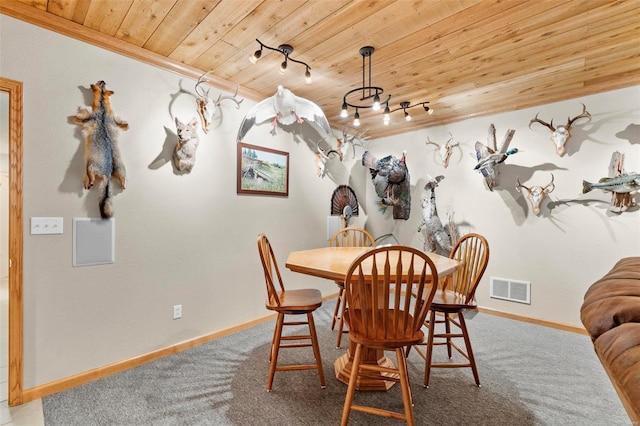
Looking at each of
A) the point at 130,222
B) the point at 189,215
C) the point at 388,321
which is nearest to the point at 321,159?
the point at 189,215

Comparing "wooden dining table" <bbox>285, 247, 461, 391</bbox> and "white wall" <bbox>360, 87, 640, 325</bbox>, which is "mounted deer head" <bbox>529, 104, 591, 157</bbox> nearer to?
"white wall" <bbox>360, 87, 640, 325</bbox>

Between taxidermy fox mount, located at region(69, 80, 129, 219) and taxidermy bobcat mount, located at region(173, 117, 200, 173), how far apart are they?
41cm

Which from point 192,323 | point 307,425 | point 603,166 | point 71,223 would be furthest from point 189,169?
point 603,166

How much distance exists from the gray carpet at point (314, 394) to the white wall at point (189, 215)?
1.14ft

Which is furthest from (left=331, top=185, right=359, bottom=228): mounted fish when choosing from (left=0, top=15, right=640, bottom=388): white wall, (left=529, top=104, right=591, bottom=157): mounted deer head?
(left=529, top=104, right=591, bottom=157): mounted deer head

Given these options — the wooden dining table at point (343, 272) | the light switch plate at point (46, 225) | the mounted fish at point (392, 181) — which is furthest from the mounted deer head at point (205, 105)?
the mounted fish at point (392, 181)

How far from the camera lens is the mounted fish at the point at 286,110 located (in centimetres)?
247

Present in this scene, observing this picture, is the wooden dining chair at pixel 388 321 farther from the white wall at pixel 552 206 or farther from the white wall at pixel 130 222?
the white wall at pixel 552 206

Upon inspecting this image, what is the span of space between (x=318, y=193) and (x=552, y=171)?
264 cm

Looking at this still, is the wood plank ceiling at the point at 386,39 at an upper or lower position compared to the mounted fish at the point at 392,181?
upper

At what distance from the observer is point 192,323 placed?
8.93 ft

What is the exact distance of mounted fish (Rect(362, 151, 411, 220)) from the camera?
163 inches

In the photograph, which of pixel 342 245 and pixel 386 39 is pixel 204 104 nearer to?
pixel 386 39

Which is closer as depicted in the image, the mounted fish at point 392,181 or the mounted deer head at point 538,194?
the mounted deer head at point 538,194
